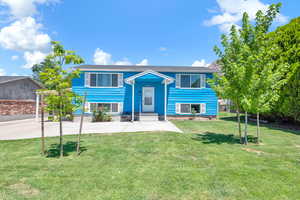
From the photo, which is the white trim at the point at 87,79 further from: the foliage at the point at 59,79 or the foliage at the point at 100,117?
the foliage at the point at 59,79

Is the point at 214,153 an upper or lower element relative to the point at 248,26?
lower

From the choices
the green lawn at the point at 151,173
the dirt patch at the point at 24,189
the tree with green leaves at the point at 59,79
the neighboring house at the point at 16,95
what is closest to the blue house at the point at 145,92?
the neighboring house at the point at 16,95

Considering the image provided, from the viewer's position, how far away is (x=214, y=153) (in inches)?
206

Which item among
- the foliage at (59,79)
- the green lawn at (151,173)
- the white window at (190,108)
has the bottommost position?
the green lawn at (151,173)

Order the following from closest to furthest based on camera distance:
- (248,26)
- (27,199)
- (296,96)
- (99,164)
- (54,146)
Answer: (27,199) < (99,164) < (54,146) < (248,26) < (296,96)

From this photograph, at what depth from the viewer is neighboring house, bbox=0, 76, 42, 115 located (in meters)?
13.8

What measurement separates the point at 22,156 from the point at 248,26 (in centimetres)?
941

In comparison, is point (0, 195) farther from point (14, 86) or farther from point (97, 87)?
point (14, 86)

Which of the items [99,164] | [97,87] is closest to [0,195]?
[99,164]

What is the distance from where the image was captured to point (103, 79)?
1440 centimetres

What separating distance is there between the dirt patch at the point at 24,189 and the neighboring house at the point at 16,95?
14.1m

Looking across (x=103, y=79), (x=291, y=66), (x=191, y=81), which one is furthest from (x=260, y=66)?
(x=103, y=79)

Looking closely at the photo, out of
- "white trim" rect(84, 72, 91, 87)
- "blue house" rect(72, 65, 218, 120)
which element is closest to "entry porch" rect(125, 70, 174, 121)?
"blue house" rect(72, 65, 218, 120)

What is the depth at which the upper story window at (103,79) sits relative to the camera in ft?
46.5
